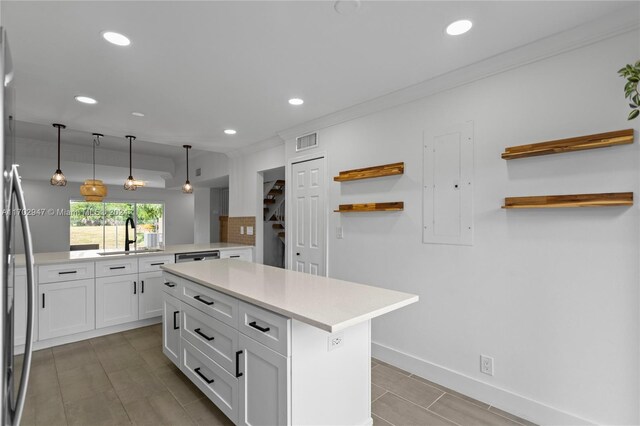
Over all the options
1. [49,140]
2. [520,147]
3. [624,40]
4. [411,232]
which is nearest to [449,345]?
[411,232]

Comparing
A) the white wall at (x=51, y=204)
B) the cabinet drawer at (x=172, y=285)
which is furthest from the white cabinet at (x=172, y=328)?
the white wall at (x=51, y=204)

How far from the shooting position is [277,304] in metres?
1.57

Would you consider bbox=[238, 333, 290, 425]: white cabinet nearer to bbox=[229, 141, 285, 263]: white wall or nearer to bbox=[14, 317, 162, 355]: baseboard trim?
bbox=[14, 317, 162, 355]: baseboard trim

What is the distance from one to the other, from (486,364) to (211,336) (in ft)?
6.49

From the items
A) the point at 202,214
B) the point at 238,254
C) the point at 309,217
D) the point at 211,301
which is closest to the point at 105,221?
the point at 202,214

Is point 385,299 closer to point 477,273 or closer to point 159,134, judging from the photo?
point 477,273

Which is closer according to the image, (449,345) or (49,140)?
(449,345)

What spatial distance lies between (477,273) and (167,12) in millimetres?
2653

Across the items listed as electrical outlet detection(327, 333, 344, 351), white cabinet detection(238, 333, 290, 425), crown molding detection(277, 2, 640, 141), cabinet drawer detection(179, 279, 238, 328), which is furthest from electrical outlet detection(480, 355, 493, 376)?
crown molding detection(277, 2, 640, 141)

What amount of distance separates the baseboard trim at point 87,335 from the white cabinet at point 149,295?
0.44 ft

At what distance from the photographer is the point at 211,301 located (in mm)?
2133

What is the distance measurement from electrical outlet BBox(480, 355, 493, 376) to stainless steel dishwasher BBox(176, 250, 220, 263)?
358 centimetres

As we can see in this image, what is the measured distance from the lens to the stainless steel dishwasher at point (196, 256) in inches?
167

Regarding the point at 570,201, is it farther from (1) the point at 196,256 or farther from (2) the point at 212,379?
(1) the point at 196,256
